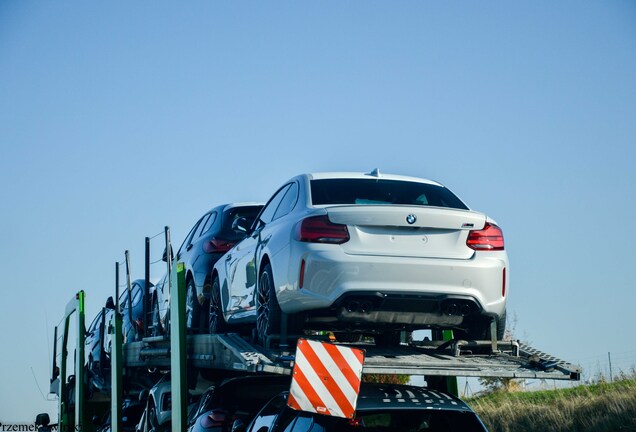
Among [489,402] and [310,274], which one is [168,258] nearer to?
[310,274]

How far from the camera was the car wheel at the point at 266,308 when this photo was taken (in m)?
7.93

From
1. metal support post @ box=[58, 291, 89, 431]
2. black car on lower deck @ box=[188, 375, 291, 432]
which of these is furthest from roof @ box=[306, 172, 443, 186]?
metal support post @ box=[58, 291, 89, 431]

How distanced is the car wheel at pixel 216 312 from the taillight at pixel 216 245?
0.59m

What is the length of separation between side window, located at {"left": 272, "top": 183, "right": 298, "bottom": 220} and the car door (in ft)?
0.41

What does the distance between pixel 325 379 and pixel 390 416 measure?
81 centimetres

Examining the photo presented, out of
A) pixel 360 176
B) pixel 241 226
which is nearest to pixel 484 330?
pixel 360 176

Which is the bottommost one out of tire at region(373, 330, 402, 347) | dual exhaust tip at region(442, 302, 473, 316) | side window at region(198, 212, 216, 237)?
tire at region(373, 330, 402, 347)

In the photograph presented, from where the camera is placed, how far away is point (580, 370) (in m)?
7.15

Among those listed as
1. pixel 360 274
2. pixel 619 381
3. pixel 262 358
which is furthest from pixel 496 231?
pixel 619 381

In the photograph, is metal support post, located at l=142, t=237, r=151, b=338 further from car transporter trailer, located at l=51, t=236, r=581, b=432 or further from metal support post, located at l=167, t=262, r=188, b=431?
metal support post, located at l=167, t=262, r=188, b=431

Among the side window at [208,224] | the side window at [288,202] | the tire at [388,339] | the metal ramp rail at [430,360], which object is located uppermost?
the side window at [288,202]

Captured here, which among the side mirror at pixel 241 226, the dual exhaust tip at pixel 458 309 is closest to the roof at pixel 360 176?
the side mirror at pixel 241 226

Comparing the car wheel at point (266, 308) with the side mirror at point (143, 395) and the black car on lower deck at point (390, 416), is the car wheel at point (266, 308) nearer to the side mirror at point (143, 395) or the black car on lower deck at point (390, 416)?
the black car on lower deck at point (390, 416)

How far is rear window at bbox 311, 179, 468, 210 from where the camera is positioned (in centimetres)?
838
